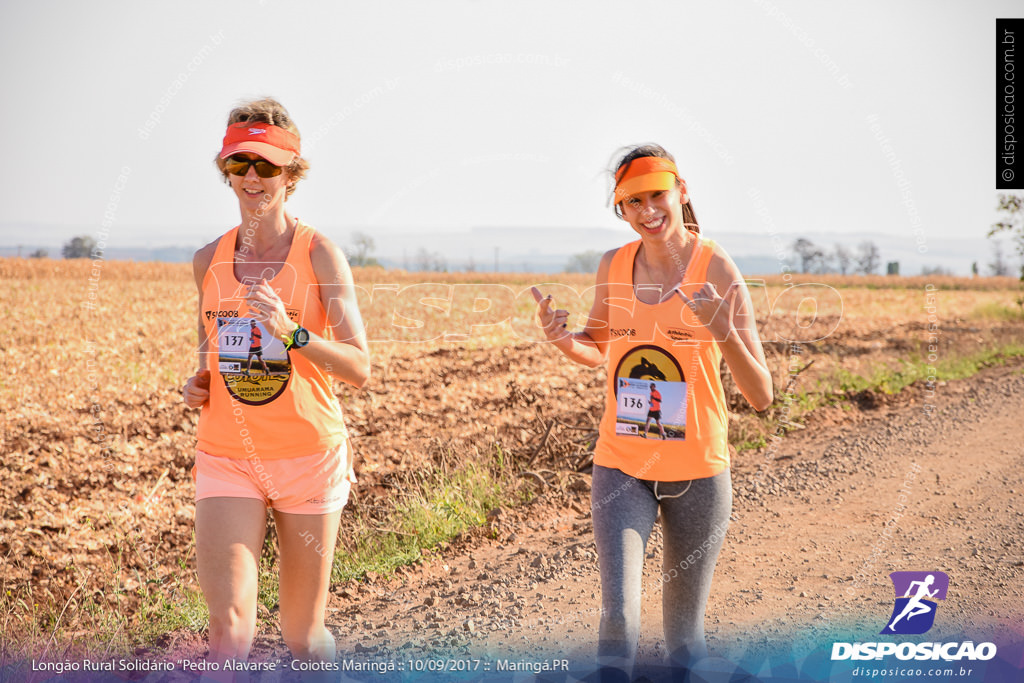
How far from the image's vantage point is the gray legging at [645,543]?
2889 millimetres

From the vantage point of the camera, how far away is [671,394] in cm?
296

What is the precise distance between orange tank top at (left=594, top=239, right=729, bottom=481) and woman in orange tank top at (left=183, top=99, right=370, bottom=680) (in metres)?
0.93

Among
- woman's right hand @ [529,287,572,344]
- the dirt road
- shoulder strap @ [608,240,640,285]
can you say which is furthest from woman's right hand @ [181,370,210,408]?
the dirt road

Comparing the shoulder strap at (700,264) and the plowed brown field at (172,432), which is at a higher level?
the shoulder strap at (700,264)

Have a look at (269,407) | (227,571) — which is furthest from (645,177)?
(227,571)

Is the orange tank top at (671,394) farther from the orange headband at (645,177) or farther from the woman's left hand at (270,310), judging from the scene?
the woman's left hand at (270,310)

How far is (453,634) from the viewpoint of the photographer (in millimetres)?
4395

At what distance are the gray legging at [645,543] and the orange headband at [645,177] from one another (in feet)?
3.26

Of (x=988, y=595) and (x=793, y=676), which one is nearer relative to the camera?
(x=793, y=676)

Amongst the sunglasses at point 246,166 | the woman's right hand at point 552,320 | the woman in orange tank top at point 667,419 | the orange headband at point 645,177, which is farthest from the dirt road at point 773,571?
the sunglasses at point 246,166

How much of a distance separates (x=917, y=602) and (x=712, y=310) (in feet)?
8.80

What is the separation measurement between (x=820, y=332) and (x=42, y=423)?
54.9ft

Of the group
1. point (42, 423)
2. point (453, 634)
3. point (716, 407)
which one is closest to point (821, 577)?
point (453, 634)

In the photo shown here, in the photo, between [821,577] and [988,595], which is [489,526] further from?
[988,595]
